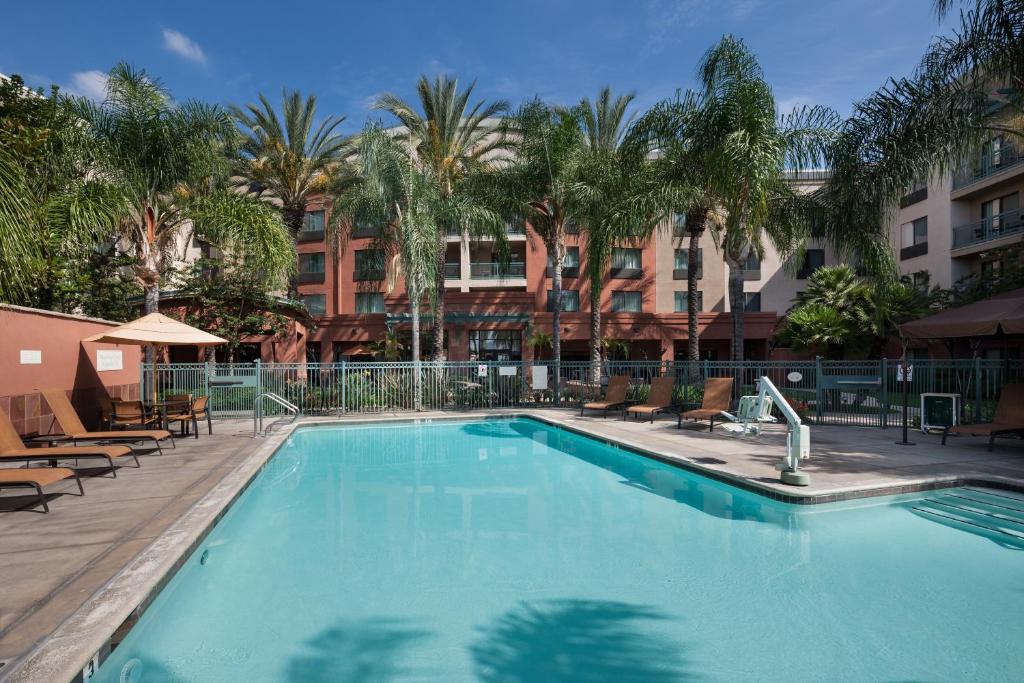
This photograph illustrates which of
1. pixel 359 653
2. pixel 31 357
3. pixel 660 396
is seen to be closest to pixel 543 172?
pixel 660 396

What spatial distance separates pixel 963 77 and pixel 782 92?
175 inches

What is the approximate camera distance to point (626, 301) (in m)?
36.2

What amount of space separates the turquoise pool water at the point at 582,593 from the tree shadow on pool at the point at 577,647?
0.02 meters

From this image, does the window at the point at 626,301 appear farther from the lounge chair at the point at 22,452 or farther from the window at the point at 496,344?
the lounge chair at the point at 22,452

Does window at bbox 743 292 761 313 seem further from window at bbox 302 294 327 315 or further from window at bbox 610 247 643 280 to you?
window at bbox 302 294 327 315

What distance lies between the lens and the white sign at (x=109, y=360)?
40.6ft

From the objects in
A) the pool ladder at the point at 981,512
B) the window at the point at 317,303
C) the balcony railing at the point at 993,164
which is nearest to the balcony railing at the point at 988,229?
the balcony railing at the point at 993,164

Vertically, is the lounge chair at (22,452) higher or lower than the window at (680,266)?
lower

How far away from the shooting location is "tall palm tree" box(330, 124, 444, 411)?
17797 millimetres

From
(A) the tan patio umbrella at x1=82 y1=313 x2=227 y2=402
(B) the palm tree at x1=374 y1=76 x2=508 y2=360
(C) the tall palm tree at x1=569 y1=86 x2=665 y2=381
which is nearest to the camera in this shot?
(A) the tan patio umbrella at x1=82 y1=313 x2=227 y2=402

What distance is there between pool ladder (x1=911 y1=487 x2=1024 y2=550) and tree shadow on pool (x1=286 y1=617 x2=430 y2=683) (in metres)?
6.63

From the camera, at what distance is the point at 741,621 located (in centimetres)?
450

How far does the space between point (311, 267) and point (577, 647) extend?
37.9 metres

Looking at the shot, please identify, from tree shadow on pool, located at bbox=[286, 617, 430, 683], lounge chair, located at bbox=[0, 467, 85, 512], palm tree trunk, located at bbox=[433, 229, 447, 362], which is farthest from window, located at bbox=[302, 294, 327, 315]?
tree shadow on pool, located at bbox=[286, 617, 430, 683]
